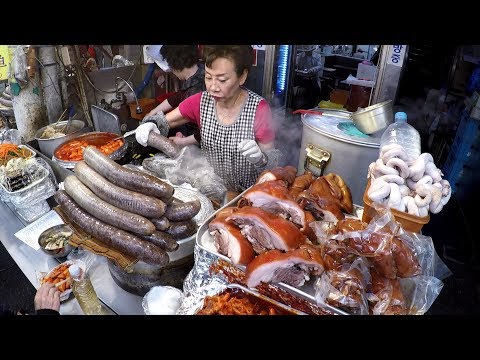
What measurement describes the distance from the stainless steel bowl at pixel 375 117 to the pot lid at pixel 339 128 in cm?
7

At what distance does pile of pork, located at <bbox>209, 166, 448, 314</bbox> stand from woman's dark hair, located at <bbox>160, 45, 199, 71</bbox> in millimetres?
2724

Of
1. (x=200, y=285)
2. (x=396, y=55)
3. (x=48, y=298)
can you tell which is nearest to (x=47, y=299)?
(x=48, y=298)

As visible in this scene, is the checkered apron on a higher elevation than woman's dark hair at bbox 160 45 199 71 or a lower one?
lower

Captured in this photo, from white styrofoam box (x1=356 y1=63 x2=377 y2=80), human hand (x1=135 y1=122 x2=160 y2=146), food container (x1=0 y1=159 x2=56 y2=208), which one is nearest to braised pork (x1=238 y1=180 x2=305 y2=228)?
human hand (x1=135 y1=122 x2=160 y2=146)

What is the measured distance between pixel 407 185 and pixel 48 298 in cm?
218

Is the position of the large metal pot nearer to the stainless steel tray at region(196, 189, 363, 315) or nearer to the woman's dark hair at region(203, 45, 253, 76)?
the woman's dark hair at region(203, 45, 253, 76)

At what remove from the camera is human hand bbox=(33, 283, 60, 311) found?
2.05 meters

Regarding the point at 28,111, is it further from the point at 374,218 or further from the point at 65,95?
the point at 374,218

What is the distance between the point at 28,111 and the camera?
4.25 meters

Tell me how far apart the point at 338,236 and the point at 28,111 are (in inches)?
172

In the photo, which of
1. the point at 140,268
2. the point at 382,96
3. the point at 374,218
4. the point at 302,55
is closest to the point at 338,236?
the point at 374,218

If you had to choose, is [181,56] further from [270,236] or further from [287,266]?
[287,266]

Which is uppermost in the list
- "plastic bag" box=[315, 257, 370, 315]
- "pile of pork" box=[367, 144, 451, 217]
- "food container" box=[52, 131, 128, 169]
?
"pile of pork" box=[367, 144, 451, 217]

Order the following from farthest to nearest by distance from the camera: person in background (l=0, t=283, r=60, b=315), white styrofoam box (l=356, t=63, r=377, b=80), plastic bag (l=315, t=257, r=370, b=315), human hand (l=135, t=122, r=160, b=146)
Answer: white styrofoam box (l=356, t=63, r=377, b=80), human hand (l=135, t=122, r=160, b=146), person in background (l=0, t=283, r=60, b=315), plastic bag (l=315, t=257, r=370, b=315)
